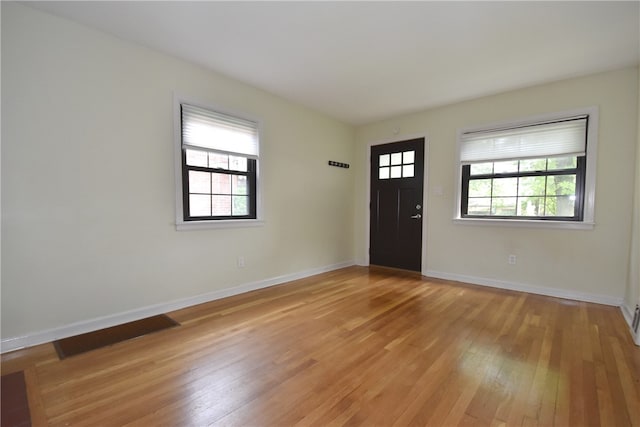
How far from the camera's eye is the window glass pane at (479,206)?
3912 millimetres

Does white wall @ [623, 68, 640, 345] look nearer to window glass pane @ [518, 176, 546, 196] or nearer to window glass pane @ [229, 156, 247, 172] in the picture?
window glass pane @ [518, 176, 546, 196]

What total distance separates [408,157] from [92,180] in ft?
13.5

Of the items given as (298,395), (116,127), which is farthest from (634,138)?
(116,127)

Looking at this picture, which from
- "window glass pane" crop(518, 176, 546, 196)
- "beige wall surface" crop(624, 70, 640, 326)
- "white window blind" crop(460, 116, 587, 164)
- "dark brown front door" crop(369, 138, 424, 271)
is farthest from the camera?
"dark brown front door" crop(369, 138, 424, 271)

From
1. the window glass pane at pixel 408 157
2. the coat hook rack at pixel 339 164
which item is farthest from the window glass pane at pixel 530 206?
the coat hook rack at pixel 339 164

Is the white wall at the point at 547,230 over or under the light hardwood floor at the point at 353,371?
over

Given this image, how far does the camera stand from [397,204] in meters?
4.71

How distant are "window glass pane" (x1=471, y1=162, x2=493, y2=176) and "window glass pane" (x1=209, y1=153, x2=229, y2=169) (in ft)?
11.1

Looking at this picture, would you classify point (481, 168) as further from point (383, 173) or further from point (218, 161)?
point (218, 161)

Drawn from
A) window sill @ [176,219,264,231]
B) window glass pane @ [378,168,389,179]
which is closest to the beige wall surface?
window glass pane @ [378,168,389,179]

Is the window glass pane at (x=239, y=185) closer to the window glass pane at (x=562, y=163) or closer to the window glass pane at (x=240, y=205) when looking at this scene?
the window glass pane at (x=240, y=205)

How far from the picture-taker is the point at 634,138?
115 inches

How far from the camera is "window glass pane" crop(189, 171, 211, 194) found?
120 inches

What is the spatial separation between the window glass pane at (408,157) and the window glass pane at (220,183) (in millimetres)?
2843
